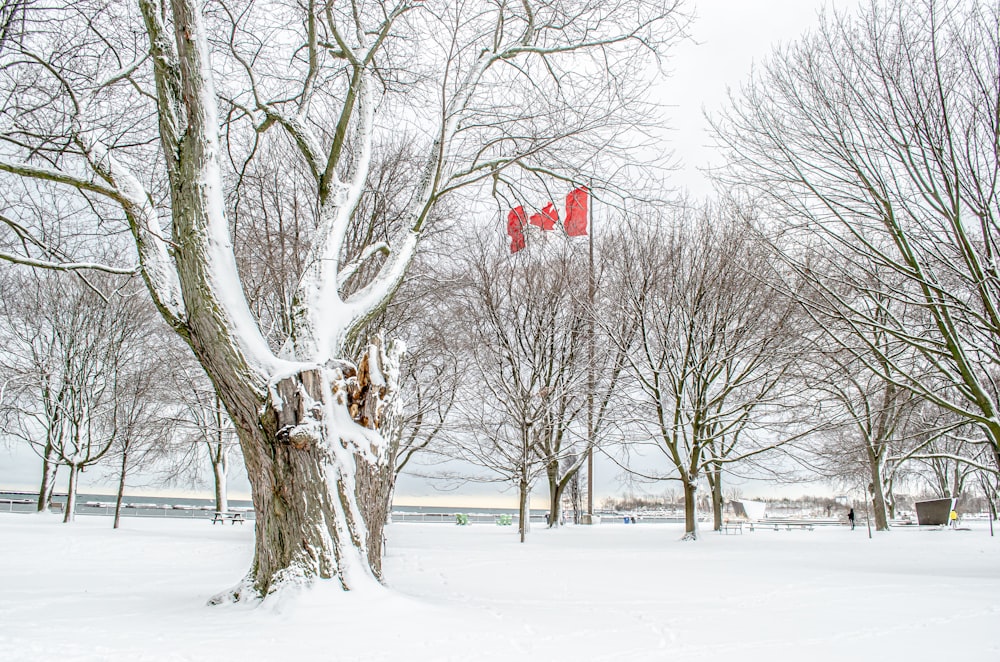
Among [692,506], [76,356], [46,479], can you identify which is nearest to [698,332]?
[692,506]

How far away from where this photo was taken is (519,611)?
543 cm

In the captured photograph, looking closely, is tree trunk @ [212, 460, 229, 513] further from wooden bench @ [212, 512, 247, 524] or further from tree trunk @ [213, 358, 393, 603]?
tree trunk @ [213, 358, 393, 603]

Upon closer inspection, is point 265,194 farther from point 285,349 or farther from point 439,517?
point 439,517

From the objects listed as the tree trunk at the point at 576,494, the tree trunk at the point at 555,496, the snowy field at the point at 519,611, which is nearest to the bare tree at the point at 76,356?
the snowy field at the point at 519,611

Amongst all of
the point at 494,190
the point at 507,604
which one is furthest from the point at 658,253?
the point at 507,604

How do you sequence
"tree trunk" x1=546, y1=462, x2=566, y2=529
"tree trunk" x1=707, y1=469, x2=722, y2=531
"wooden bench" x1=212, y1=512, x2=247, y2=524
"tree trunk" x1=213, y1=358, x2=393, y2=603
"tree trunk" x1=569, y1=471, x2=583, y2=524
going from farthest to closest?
"tree trunk" x1=569, y1=471, x2=583, y2=524 < "wooden bench" x1=212, y1=512, x2=247, y2=524 < "tree trunk" x1=546, y1=462, x2=566, y2=529 < "tree trunk" x1=707, y1=469, x2=722, y2=531 < "tree trunk" x1=213, y1=358, x2=393, y2=603

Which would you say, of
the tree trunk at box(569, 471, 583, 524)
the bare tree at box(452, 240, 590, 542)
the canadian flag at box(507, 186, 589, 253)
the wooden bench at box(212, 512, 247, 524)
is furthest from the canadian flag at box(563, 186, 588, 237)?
the wooden bench at box(212, 512, 247, 524)

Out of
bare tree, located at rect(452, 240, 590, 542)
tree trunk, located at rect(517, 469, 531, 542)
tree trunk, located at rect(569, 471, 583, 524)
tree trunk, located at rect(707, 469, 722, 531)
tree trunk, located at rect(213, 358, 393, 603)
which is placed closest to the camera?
tree trunk, located at rect(213, 358, 393, 603)

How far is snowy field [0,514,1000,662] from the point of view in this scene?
13.1ft

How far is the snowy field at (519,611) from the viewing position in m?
4.00

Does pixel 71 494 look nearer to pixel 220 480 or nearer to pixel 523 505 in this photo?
pixel 220 480

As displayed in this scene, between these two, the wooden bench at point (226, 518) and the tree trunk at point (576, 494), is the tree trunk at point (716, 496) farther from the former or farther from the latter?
the wooden bench at point (226, 518)

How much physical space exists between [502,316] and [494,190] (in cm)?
1083

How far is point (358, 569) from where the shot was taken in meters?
5.16
